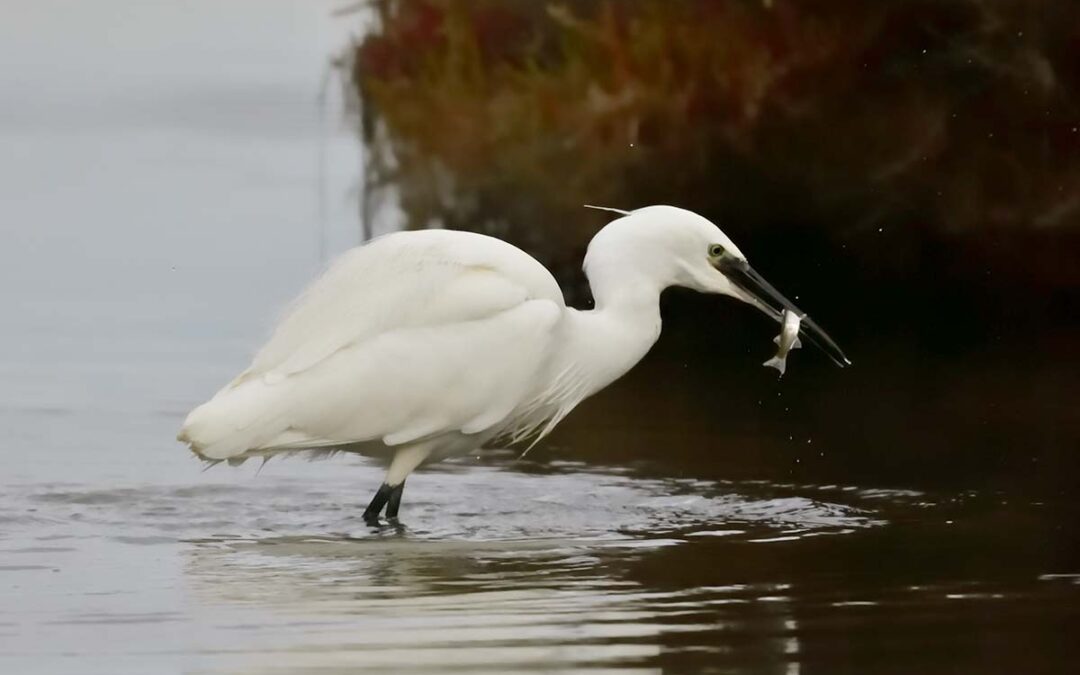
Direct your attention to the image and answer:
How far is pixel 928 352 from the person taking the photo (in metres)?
12.6

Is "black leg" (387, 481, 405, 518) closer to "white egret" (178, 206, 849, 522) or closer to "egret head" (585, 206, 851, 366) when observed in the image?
"white egret" (178, 206, 849, 522)

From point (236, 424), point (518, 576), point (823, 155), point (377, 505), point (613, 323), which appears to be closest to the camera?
point (518, 576)

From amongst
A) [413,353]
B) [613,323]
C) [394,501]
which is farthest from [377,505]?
[613,323]

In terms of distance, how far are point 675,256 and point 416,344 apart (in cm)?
A: 89

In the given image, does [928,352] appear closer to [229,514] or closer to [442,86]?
[442,86]

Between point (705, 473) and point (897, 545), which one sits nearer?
point (897, 545)

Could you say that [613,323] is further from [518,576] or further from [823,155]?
[823,155]

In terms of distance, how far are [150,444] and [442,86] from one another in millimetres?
5063

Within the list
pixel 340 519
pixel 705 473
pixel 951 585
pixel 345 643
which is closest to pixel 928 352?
pixel 705 473

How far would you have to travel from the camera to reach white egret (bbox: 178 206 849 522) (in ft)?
27.6

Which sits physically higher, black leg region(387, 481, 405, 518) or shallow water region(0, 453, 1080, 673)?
black leg region(387, 481, 405, 518)

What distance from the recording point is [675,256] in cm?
863

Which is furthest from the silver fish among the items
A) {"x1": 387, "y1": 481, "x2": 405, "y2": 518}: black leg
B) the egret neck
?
{"x1": 387, "y1": 481, "x2": 405, "y2": 518}: black leg

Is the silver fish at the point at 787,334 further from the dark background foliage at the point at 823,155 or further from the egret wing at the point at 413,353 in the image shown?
the dark background foliage at the point at 823,155
